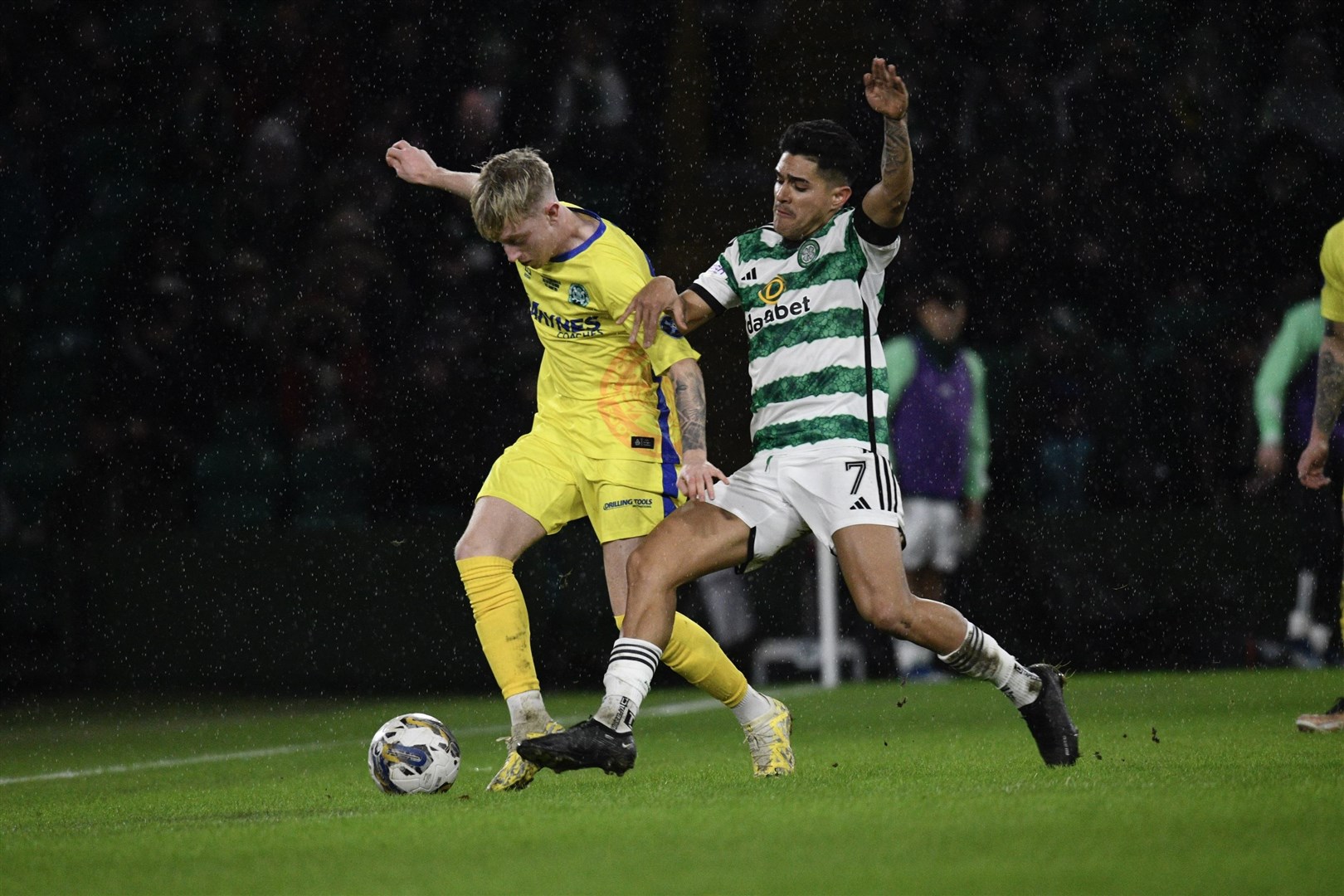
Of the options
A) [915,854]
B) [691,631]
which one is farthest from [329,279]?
[915,854]

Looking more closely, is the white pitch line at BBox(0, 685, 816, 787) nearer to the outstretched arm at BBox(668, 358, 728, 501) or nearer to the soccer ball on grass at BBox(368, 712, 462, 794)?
the soccer ball on grass at BBox(368, 712, 462, 794)

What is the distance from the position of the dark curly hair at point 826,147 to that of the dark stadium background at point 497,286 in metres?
5.23

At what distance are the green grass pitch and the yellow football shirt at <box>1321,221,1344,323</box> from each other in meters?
1.44

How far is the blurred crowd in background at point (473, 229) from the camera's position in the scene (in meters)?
11.3

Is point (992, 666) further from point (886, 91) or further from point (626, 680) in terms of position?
point (886, 91)

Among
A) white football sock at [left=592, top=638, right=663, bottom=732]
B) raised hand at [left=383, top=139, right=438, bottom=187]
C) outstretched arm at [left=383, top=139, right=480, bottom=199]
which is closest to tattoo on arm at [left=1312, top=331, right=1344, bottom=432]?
white football sock at [left=592, top=638, right=663, bottom=732]

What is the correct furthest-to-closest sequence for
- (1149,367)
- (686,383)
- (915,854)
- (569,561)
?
(1149,367), (569,561), (686,383), (915,854)

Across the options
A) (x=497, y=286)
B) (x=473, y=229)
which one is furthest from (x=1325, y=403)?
(x=473, y=229)

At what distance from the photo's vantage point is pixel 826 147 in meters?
5.43

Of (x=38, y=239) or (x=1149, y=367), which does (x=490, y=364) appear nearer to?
(x=38, y=239)

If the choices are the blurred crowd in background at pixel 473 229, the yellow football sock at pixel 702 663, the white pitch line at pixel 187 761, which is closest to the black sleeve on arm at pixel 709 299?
the yellow football sock at pixel 702 663

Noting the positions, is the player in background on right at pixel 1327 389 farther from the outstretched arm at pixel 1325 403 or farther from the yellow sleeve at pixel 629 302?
the yellow sleeve at pixel 629 302

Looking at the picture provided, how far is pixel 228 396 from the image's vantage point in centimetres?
1183

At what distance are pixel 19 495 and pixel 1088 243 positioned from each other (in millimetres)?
6602
